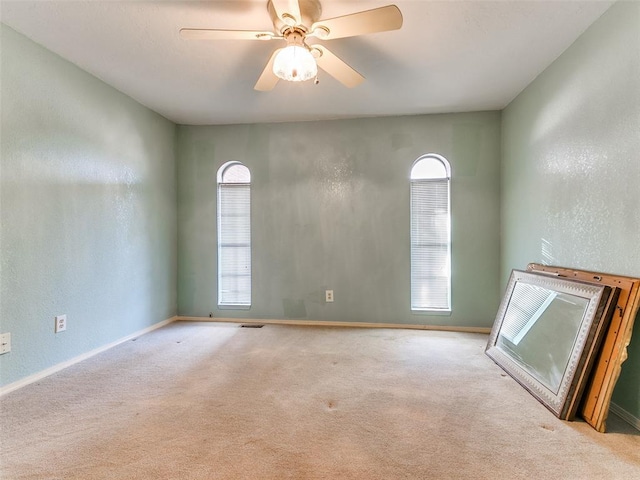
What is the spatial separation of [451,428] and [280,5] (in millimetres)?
2443

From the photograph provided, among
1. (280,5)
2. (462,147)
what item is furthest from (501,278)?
(280,5)

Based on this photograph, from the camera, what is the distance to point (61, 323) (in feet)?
7.66

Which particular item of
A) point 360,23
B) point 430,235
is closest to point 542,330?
point 430,235

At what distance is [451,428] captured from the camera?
1.61 metres

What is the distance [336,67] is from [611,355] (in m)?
2.29

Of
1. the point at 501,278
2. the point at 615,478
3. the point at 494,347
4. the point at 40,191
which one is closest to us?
the point at 615,478

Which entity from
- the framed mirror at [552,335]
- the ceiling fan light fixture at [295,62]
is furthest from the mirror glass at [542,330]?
the ceiling fan light fixture at [295,62]

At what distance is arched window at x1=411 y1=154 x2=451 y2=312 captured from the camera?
3.41m

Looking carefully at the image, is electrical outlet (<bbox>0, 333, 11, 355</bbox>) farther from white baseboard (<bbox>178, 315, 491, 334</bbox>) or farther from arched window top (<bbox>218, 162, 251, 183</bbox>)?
arched window top (<bbox>218, 162, 251, 183</bbox>)

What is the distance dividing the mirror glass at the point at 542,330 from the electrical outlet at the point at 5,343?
3449 millimetres

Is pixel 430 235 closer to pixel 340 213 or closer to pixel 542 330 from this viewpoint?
pixel 340 213

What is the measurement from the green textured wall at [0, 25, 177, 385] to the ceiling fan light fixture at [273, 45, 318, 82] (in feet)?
6.03

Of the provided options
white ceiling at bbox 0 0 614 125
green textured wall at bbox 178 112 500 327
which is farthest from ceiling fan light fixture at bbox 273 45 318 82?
green textured wall at bbox 178 112 500 327

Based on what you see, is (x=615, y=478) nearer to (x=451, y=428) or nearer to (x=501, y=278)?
(x=451, y=428)
